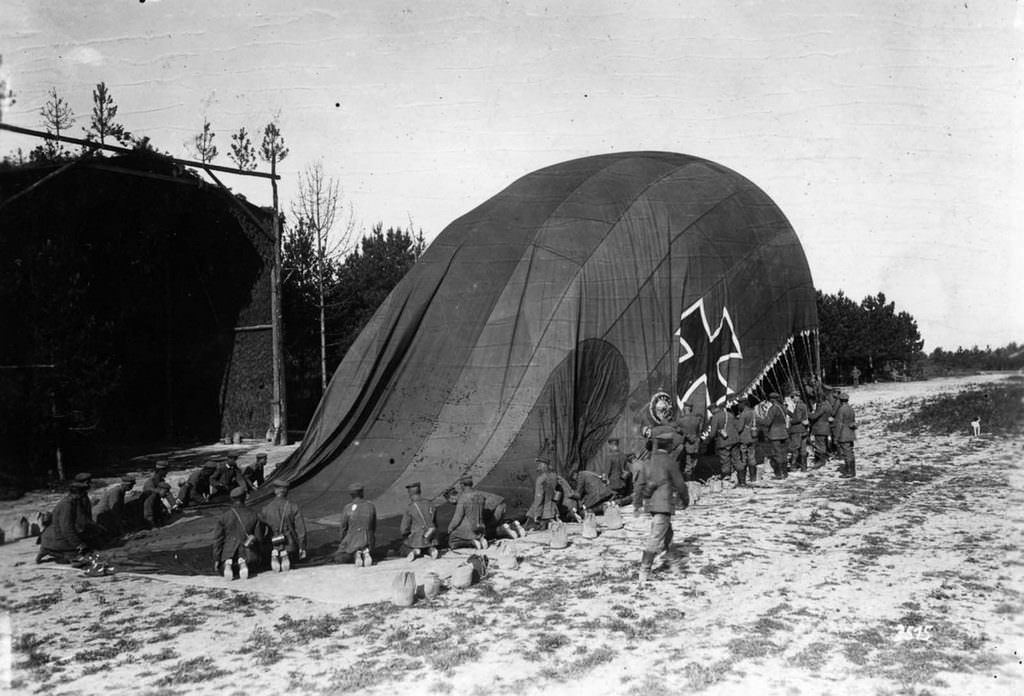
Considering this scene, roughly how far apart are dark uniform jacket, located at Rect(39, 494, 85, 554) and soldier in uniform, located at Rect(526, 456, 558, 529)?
5.68 m

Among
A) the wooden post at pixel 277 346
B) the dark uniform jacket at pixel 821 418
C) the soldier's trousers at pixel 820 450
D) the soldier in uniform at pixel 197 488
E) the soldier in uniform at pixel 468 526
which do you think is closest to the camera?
the soldier in uniform at pixel 468 526

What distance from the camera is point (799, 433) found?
49.1 ft

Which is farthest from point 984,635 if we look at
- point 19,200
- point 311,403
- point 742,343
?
point 311,403

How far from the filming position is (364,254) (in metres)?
34.6

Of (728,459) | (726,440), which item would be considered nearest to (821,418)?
(728,459)

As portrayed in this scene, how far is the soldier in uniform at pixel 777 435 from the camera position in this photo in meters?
14.2

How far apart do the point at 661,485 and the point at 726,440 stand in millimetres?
5866

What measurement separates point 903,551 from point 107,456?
17660 millimetres

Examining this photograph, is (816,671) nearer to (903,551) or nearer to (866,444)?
(903,551)

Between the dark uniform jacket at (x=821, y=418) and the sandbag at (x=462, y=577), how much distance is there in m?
9.37

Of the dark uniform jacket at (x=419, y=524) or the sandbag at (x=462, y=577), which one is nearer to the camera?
the sandbag at (x=462, y=577)

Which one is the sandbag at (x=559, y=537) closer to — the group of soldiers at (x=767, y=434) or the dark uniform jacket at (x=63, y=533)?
the group of soldiers at (x=767, y=434)

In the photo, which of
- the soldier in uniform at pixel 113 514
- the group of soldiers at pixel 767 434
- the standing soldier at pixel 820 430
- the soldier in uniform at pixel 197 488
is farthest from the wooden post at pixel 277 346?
the standing soldier at pixel 820 430

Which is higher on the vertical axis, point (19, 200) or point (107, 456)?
point (19, 200)
